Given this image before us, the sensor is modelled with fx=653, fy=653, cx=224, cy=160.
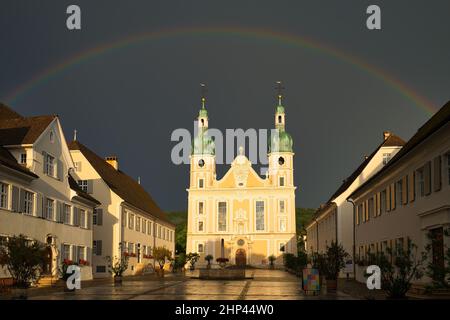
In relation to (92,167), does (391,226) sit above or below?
below

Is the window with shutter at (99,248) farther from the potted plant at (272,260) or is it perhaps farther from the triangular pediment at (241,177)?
the triangular pediment at (241,177)

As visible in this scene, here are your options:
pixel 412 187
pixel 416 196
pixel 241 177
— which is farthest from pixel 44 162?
pixel 241 177

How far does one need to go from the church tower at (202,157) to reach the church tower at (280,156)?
375 inches

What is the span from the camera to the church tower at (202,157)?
104500 mm

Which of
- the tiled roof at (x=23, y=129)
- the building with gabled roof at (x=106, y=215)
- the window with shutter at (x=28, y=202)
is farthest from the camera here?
the building with gabled roof at (x=106, y=215)

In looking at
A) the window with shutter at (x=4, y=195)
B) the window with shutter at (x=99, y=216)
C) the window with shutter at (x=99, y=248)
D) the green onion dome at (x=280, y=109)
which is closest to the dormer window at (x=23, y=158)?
the window with shutter at (x=4, y=195)

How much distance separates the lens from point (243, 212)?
330 ft

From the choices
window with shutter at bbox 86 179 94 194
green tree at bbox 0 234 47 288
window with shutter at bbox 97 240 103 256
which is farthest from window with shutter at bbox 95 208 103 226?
green tree at bbox 0 234 47 288

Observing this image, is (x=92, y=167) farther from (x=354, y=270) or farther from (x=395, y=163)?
(x=395, y=163)

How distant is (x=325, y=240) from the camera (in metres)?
62.5

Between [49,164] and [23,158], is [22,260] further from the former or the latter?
[49,164]
